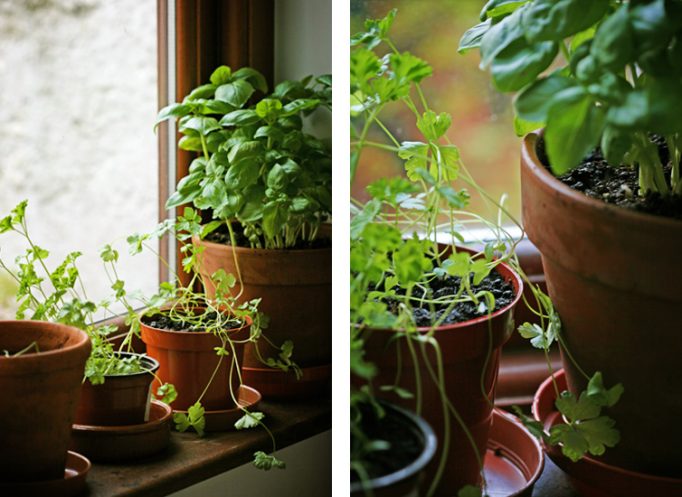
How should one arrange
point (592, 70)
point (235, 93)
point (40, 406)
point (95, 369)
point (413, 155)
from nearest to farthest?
1. point (592, 70)
2. point (413, 155)
3. point (40, 406)
4. point (95, 369)
5. point (235, 93)

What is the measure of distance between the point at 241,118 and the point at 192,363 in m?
0.40

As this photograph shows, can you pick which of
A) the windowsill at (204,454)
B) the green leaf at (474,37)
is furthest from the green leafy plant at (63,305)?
the green leaf at (474,37)

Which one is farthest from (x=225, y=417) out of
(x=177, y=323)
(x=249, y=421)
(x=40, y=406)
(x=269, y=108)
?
(x=269, y=108)

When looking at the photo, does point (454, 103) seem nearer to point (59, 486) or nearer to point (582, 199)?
point (582, 199)

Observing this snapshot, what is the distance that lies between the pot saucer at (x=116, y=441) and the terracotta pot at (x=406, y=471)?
0.57 meters

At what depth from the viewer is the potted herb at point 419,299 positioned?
70 cm

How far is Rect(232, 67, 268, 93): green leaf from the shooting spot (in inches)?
56.6

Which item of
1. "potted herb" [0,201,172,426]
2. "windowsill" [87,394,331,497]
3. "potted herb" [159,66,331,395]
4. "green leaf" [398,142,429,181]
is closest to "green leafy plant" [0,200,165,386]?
"potted herb" [0,201,172,426]

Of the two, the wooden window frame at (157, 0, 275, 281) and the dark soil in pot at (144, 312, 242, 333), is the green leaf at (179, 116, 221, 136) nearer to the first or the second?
the wooden window frame at (157, 0, 275, 281)

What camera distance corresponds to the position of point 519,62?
2.28ft

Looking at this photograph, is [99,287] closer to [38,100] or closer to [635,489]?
[38,100]

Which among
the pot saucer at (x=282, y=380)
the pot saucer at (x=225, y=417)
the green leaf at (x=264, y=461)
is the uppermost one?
the pot saucer at (x=282, y=380)

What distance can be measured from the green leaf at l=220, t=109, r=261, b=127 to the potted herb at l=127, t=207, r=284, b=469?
0.52 feet

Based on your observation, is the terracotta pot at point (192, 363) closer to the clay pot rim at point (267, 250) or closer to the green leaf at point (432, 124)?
the clay pot rim at point (267, 250)
